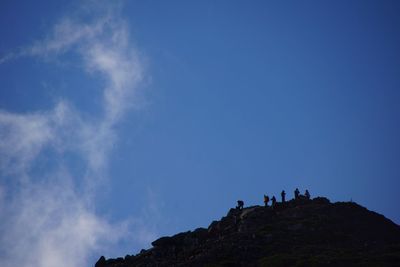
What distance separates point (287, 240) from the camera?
63.5m

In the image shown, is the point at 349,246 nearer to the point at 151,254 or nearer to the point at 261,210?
the point at 261,210

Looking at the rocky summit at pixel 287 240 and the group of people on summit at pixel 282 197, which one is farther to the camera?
the group of people on summit at pixel 282 197

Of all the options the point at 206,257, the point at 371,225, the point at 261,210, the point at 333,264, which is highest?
the point at 261,210

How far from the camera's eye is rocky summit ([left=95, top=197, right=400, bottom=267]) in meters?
56.1

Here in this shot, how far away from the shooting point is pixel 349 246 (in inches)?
2409

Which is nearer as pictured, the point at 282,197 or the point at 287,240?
the point at 287,240

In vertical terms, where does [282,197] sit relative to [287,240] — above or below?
above

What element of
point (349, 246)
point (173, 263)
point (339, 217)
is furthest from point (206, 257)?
point (339, 217)

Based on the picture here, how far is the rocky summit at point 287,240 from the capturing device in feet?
184

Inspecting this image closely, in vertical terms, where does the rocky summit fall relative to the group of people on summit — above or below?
below

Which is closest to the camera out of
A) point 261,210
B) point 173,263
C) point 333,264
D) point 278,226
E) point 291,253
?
point 333,264

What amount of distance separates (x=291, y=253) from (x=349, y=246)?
28.6 ft

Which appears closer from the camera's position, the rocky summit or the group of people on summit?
the rocky summit

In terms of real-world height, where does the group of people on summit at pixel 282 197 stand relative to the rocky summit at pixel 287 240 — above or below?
above
